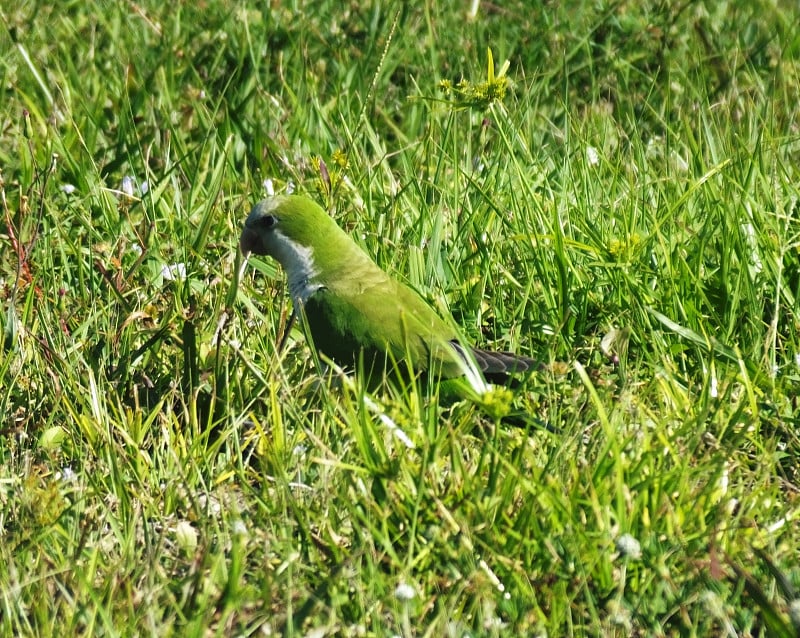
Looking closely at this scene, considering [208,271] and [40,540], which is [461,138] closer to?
[208,271]

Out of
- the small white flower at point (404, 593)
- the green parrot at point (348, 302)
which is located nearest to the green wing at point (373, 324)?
the green parrot at point (348, 302)

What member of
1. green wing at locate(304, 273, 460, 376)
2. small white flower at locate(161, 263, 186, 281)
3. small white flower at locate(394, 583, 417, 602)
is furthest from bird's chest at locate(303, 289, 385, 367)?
small white flower at locate(394, 583, 417, 602)

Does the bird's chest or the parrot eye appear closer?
the bird's chest

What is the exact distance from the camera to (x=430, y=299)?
370 centimetres

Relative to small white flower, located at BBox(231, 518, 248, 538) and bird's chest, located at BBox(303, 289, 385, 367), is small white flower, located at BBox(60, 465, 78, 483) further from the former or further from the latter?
bird's chest, located at BBox(303, 289, 385, 367)

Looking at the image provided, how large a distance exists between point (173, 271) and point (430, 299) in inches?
32.2

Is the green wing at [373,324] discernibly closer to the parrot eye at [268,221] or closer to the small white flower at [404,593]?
the parrot eye at [268,221]

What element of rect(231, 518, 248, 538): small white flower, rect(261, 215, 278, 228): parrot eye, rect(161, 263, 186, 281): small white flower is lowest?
rect(231, 518, 248, 538): small white flower

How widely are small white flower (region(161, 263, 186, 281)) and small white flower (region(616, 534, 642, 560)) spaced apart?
1.83m

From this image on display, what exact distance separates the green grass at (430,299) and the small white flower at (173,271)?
3 centimetres

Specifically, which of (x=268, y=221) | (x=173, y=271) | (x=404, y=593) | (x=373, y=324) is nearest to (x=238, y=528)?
Result: (x=404, y=593)

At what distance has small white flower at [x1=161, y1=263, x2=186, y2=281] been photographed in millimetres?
3828

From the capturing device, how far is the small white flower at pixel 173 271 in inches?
151

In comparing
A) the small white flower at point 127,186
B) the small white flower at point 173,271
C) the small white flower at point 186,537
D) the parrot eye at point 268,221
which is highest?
the parrot eye at point 268,221
